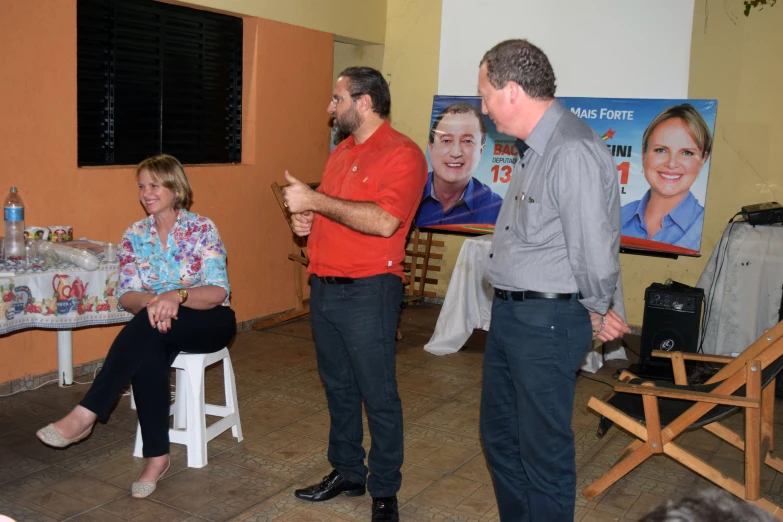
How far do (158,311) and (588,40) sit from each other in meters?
4.78

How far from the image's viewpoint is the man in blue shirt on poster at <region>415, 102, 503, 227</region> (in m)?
7.13

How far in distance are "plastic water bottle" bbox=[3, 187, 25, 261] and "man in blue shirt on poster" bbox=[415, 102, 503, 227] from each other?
13.0 ft

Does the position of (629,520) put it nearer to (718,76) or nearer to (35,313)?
(35,313)

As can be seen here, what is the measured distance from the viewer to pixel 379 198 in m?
2.89

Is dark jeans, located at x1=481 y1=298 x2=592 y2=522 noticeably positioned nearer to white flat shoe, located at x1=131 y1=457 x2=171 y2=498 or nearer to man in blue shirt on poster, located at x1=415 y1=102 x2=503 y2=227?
white flat shoe, located at x1=131 y1=457 x2=171 y2=498

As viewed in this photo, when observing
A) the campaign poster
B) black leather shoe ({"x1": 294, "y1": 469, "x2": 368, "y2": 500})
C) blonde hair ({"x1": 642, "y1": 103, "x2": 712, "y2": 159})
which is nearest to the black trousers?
black leather shoe ({"x1": 294, "y1": 469, "x2": 368, "y2": 500})

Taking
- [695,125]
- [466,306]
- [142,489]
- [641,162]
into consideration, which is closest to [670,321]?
[466,306]

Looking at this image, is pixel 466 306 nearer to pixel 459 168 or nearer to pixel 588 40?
pixel 459 168

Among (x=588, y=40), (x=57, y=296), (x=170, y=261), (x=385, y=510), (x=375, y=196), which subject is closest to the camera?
(x=375, y=196)

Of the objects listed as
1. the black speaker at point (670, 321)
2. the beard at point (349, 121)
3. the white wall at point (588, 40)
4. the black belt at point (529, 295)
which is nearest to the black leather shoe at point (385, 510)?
the black belt at point (529, 295)

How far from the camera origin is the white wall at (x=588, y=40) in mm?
6363

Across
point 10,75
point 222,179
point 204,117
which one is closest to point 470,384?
point 222,179

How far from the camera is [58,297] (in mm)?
3857

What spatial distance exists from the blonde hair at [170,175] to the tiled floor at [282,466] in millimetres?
1217
